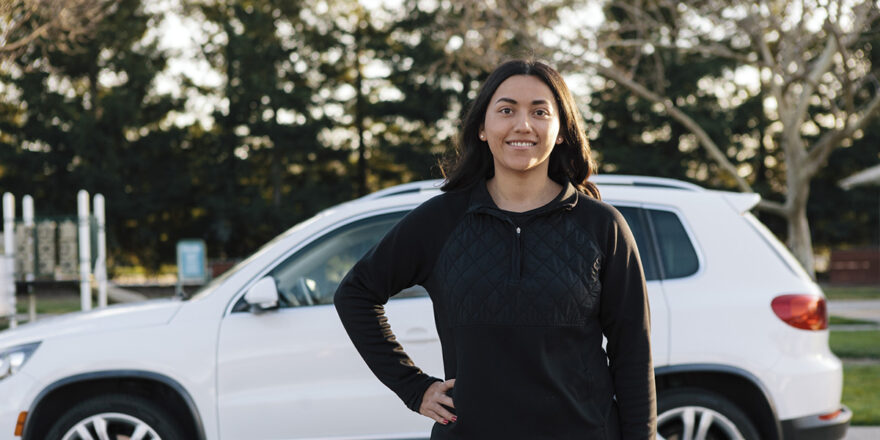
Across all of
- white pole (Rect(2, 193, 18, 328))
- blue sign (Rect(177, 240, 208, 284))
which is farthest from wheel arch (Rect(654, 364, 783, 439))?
blue sign (Rect(177, 240, 208, 284))

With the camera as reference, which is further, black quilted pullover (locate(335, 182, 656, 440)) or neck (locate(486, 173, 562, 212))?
neck (locate(486, 173, 562, 212))

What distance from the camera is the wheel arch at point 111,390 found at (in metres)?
3.96

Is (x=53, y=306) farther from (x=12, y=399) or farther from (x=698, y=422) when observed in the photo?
(x=698, y=422)

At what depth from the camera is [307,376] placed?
158 inches

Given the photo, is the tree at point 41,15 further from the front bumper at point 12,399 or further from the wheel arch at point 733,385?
the wheel arch at point 733,385

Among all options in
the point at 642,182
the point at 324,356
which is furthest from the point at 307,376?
the point at 642,182

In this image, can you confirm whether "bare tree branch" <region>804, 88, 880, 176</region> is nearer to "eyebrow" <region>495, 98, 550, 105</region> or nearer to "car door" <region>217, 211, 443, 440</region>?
"car door" <region>217, 211, 443, 440</region>

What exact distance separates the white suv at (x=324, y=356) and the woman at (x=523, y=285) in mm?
1711

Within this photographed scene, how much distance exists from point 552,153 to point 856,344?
9.91m

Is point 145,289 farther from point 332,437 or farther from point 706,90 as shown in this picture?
point 332,437

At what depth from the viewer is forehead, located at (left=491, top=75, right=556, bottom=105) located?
2.21 m

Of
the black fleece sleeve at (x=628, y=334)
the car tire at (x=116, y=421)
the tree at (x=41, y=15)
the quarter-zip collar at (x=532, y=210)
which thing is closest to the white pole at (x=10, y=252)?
the tree at (x=41, y=15)

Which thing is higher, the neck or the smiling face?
the smiling face

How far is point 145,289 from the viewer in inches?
1078
